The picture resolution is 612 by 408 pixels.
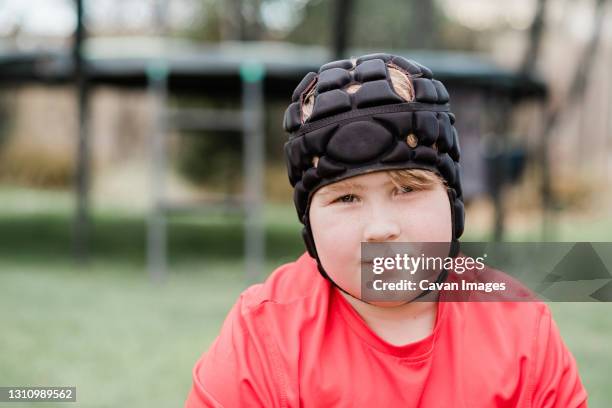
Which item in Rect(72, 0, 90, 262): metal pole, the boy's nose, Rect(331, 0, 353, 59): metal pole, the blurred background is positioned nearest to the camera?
the boy's nose

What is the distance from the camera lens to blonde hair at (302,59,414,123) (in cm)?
141

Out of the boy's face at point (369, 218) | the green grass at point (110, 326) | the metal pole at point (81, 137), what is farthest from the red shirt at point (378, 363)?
the metal pole at point (81, 137)

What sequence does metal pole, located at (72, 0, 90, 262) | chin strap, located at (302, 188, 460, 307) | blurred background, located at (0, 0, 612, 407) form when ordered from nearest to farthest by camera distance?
1. chin strap, located at (302, 188, 460, 307)
2. blurred background, located at (0, 0, 612, 407)
3. metal pole, located at (72, 0, 90, 262)

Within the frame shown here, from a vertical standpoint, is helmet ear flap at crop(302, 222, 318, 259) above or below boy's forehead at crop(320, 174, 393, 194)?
below

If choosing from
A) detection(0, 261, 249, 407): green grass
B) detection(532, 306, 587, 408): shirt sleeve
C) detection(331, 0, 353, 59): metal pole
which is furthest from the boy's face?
detection(331, 0, 353, 59): metal pole

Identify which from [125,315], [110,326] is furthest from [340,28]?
[110,326]

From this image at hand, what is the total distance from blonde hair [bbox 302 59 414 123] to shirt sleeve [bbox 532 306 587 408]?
1.66ft

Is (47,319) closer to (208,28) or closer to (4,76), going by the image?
(4,76)

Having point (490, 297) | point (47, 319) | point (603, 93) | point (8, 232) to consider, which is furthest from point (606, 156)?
point (490, 297)

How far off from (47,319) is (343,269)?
13.7 ft

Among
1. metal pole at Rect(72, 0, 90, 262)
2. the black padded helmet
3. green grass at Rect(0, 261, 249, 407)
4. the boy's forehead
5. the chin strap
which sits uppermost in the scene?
metal pole at Rect(72, 0, 90, 262)

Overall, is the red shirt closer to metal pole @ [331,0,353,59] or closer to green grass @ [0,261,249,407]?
green grass @ [0,261,249,407]

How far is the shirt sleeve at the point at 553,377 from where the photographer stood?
1428mm

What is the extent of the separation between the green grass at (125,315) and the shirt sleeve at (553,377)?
91.3 inches
